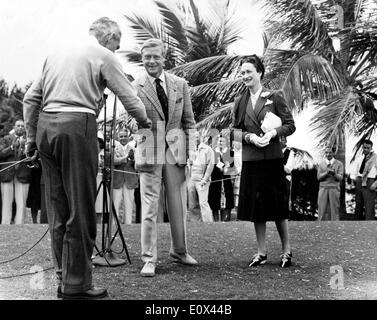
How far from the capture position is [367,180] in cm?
1538

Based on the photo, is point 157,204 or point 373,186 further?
point 373,186

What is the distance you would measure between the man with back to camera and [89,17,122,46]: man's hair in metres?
0.23

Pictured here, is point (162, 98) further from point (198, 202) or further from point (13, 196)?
point (198, 202)

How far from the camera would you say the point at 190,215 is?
49.5 ft

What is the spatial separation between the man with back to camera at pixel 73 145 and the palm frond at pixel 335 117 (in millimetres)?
11169

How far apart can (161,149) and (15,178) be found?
23.9ft

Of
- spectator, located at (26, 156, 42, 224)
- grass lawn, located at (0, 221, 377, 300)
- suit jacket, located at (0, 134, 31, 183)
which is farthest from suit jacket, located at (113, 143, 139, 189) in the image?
grass lawn, located at (0, 221, 377, 300)

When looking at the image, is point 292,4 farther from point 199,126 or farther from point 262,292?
point 262,292

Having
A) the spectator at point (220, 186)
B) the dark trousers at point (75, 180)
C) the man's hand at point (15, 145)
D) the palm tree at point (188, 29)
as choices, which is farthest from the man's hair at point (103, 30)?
the palm tree at point (188, 29)

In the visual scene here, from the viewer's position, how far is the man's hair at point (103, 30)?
18.8ft

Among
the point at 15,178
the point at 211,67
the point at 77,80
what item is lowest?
the point at 15,178

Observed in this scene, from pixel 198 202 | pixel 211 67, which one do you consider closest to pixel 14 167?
pixel 198 202

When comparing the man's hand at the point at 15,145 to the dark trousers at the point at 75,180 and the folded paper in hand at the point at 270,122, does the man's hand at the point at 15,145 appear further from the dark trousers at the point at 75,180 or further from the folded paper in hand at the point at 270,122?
the dark trousers at the point at 75,180
